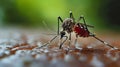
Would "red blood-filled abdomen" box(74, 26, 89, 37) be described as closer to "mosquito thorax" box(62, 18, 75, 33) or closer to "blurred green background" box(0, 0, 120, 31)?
"mosquito thorax" box(62, 18, 75, 33)

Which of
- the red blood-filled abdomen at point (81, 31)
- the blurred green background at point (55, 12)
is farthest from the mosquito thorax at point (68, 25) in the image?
the blurred green background at point (55, 12)

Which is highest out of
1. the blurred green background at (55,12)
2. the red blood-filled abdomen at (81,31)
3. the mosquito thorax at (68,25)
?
the blurred green background at (55,12)

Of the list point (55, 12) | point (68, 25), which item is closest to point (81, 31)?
point (68, 25)

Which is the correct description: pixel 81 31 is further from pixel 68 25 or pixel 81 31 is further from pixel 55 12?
pixel 55 12

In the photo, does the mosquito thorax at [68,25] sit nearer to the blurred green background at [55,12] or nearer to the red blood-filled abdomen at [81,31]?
the red blood-filled abdomen at [81,31]

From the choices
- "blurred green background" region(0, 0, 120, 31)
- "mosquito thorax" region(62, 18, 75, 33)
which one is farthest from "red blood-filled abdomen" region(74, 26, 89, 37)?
"blurred green background" region(0, 0, 120, 31)

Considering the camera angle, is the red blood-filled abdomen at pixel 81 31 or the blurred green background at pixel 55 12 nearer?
the red blood-filled abdomen at pixel 81 31

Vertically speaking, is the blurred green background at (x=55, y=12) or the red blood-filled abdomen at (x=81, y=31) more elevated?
the blurred green background at (x=55, y=12)

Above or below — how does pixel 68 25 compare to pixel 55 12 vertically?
below
